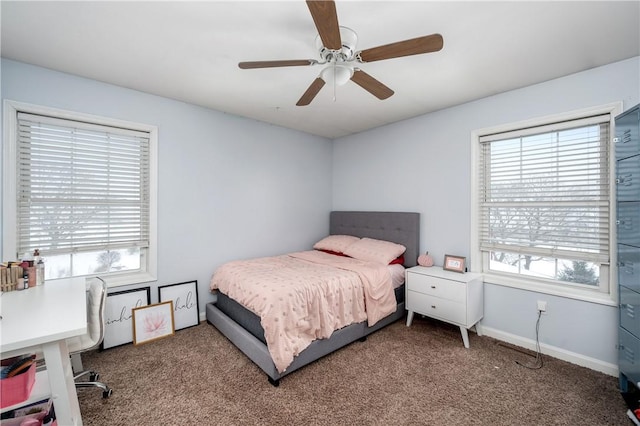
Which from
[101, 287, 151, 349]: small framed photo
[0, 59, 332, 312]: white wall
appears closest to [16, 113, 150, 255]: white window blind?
[0, 59, 332, 312]: white wall

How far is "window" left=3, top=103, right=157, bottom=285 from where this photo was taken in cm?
227

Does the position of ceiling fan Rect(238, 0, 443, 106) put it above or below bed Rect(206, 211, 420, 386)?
above

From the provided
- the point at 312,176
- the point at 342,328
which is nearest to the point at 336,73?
the point at 342,328

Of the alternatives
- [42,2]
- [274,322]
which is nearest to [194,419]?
[274,322]

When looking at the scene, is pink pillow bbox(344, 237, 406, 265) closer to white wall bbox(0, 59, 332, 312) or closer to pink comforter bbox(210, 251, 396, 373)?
pink comforter bbox(210, 251, 396, 373)

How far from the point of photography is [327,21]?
4.21ft

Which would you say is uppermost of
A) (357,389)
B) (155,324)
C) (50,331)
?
(50,331)

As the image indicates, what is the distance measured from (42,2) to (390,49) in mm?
2052

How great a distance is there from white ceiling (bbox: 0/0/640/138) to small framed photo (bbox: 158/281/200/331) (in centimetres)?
208

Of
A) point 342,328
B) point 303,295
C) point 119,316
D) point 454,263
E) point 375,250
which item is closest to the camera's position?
point 303,295

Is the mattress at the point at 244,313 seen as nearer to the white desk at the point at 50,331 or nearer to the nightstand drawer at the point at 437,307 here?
the nightstand drawer at the point at 437,307

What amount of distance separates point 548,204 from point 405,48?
210 centimetres

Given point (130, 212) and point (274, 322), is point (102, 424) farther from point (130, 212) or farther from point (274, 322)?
point (130, 212)

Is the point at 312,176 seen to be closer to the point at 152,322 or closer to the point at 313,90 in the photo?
the point at 313,90
